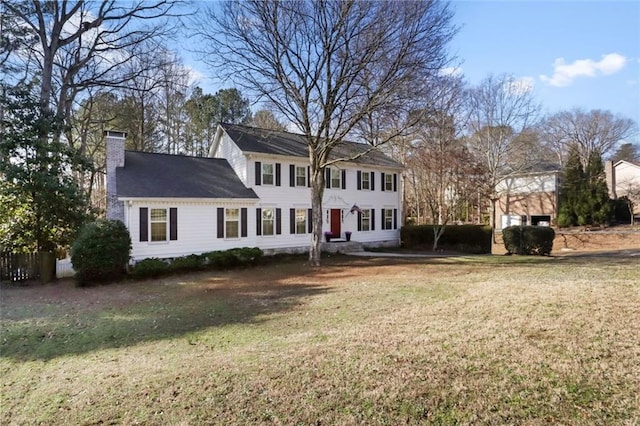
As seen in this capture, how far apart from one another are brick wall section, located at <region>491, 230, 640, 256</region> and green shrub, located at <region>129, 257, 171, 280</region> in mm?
19008

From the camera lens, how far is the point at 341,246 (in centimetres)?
2138

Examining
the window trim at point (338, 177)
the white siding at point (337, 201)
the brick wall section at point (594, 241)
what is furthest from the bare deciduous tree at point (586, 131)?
the window trim at point (338, 177)

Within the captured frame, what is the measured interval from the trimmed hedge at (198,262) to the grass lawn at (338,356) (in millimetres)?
3514

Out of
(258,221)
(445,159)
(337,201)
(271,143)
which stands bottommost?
(258,221)

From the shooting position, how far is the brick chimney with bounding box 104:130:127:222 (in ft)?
50.6

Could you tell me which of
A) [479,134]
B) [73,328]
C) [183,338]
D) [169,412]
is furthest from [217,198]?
[479,134]

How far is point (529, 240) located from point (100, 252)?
18.5 meters

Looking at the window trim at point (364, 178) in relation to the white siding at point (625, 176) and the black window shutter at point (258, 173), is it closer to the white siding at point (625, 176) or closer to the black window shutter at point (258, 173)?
the black window shutter at point (258, 173)

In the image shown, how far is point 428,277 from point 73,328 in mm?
9454

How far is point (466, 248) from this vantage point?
22562 millimetres

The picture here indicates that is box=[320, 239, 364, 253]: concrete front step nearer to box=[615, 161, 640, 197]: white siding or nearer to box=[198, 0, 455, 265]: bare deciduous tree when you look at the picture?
box=[198, 0, 455, 265]: bare deciduous tree

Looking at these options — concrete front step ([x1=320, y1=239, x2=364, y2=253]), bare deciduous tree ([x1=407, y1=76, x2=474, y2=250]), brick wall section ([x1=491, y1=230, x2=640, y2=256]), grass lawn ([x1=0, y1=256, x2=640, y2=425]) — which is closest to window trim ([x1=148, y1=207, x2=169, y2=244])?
grass lawn ([x1=0, y1=256, x2=640, y2=425])

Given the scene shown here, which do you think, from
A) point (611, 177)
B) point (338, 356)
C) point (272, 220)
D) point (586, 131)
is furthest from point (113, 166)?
point (586, 131)

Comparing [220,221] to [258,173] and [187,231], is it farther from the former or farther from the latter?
[258,173]
